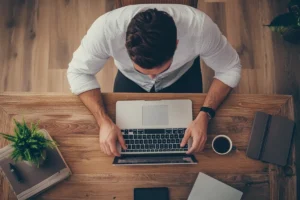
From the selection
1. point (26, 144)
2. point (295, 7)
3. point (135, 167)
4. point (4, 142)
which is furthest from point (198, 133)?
point (295, 7)

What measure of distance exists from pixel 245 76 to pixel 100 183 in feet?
4.77

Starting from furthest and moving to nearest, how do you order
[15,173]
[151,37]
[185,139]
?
[185,139]
[15,173]
[151,37]

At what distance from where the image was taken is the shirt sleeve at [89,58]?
131 centimetres

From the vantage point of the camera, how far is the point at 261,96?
145 cm

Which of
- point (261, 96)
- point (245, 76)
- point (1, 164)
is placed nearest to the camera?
point (1, 164)

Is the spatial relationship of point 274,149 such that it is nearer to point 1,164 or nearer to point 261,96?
point 261,96

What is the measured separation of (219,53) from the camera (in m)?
1.42

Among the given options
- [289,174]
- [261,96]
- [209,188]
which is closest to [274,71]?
[261,96]

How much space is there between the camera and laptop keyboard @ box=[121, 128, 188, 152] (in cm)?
137

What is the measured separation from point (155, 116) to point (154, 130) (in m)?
0.06

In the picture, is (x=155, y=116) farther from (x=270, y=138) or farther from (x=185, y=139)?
(x=270, y=138)

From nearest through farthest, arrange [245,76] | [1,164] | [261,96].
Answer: [1,164]
[261,96]
[245,76]

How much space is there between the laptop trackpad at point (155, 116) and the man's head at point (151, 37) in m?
0.25

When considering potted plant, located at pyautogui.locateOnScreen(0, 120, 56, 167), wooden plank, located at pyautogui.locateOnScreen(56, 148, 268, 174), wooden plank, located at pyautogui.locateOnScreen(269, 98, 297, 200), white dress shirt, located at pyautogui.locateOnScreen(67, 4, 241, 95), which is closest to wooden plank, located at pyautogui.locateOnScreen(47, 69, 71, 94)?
white dress shirt, located at pyautogui.locateOnScreen(67, 4, 241, 95)
